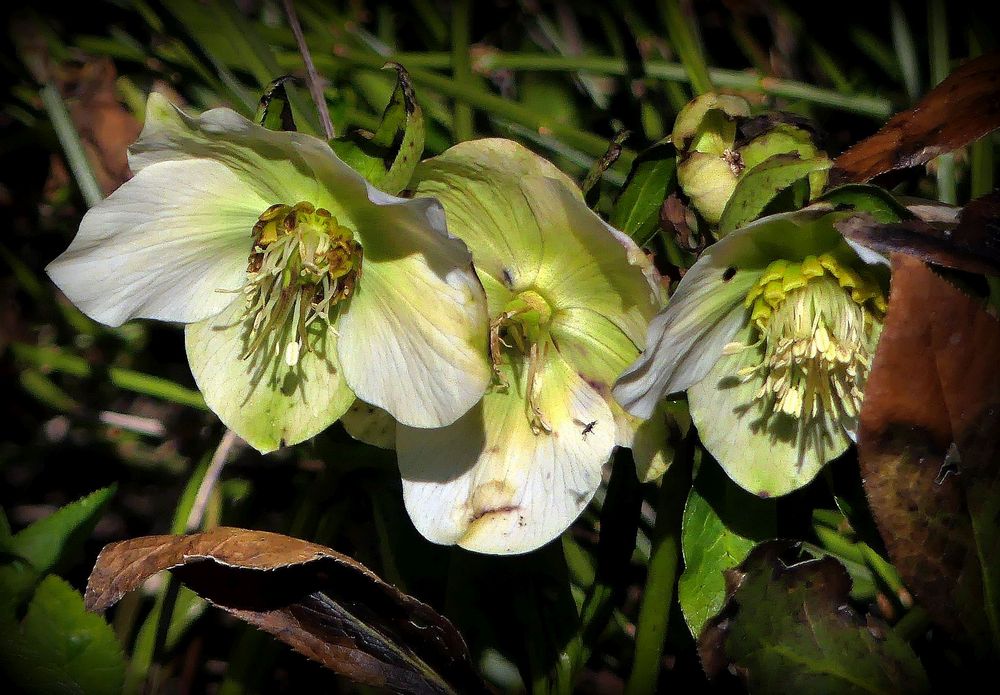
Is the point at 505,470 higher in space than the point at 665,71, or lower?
lower

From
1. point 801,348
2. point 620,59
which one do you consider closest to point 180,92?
point 620,59

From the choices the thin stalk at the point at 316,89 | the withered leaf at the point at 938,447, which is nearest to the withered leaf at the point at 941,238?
the withered leaf at the point at 938,447

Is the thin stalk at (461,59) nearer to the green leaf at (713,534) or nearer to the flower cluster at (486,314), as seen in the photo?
the flower cluster at (486,314)


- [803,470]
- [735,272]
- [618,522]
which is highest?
[735,272]

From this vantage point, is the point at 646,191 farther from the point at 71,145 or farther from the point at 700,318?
the point at 71,145

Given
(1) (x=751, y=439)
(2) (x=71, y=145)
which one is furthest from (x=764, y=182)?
(2) (x=71, y=145)

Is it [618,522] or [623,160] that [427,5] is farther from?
[618,522]
